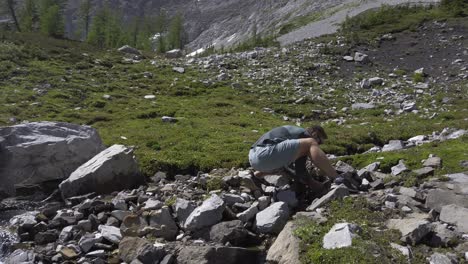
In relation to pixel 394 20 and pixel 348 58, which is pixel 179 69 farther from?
pixel 394 20

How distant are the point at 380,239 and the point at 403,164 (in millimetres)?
4880

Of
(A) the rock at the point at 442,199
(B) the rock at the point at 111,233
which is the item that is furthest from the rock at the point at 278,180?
(B) the rock at the point at 111,233

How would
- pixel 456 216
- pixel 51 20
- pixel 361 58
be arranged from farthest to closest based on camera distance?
1. pixel 51 20
2. pixel 361 58
3. pixel 456 216

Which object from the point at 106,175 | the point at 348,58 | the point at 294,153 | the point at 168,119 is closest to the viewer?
the point at 294,153

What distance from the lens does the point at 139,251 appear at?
29.0ft

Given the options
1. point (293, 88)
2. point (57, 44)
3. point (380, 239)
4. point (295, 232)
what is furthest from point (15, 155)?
point (57, 44)

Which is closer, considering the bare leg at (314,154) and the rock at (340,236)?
the rock at (340,236)

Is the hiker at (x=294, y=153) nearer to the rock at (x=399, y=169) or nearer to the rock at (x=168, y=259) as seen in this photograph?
the rock at (x=399, y=169)

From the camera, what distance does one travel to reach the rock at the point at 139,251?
8.71 metres

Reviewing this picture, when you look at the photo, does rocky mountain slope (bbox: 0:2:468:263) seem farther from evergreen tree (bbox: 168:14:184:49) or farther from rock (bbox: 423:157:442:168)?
evergreen tree (bbox: 168:14:184:49)

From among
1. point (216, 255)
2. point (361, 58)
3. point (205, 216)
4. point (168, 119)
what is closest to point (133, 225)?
point (205, 216)

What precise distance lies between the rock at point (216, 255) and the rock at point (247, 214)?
1.09 metres

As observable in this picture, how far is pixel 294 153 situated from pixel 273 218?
1.66 metres

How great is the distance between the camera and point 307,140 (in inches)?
410
